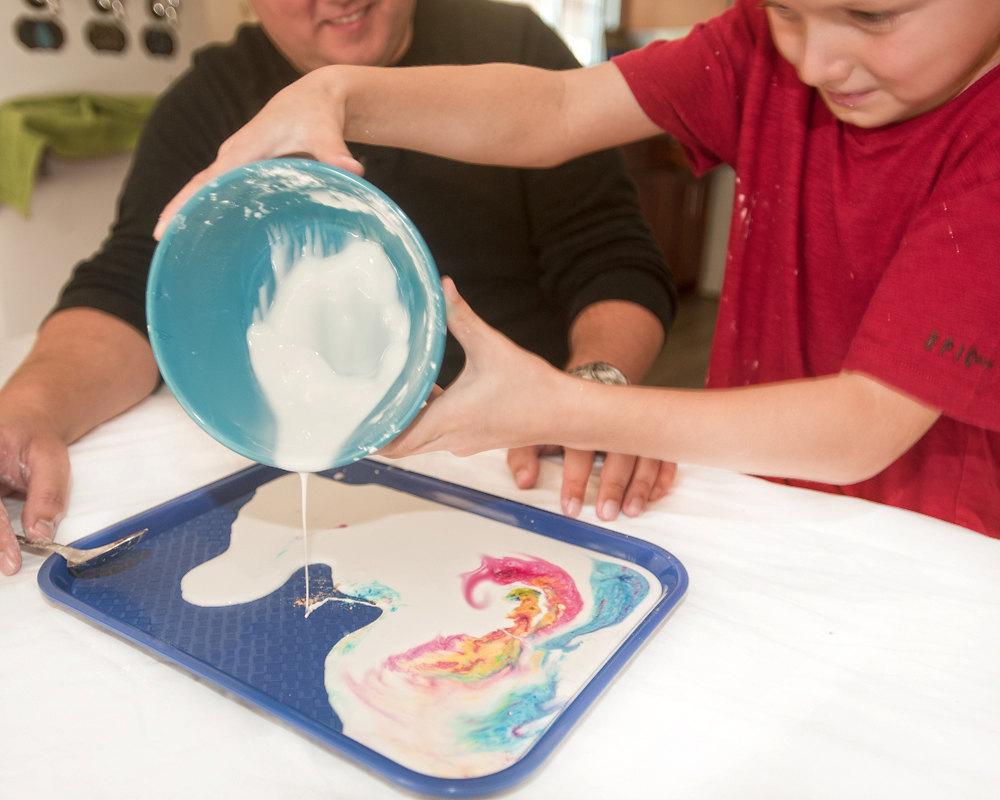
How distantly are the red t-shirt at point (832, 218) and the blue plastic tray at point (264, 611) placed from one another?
0.31m

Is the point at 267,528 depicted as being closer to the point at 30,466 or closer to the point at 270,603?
the point at 270,603

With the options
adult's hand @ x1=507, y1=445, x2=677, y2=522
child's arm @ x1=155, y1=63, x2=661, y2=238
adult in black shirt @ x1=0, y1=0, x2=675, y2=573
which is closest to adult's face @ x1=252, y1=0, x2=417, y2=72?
adult in black shirt @ x1=0, y1=0, x2=675, y2=573

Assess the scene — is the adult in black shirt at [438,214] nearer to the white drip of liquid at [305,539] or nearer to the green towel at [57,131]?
the white drip of liquid at [305,539]

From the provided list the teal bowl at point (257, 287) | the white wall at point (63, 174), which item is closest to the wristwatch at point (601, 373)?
the teal bowl at point (257, 287)

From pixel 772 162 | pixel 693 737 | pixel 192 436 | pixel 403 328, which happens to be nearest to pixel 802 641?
pixel 693 737

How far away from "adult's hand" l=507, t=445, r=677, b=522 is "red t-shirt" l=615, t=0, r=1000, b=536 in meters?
0.23

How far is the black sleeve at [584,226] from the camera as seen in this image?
126cm

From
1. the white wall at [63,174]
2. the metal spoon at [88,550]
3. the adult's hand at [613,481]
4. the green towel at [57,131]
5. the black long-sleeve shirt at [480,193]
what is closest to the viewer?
the metal spoon at [88,550]

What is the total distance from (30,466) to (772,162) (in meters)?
0.88

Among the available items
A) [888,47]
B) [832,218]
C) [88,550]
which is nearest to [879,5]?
[888,47]

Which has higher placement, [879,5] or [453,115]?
[879,5]

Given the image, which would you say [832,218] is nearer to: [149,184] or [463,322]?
[463,322]

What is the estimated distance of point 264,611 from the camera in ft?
2.21

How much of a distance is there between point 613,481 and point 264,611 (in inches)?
14.2
